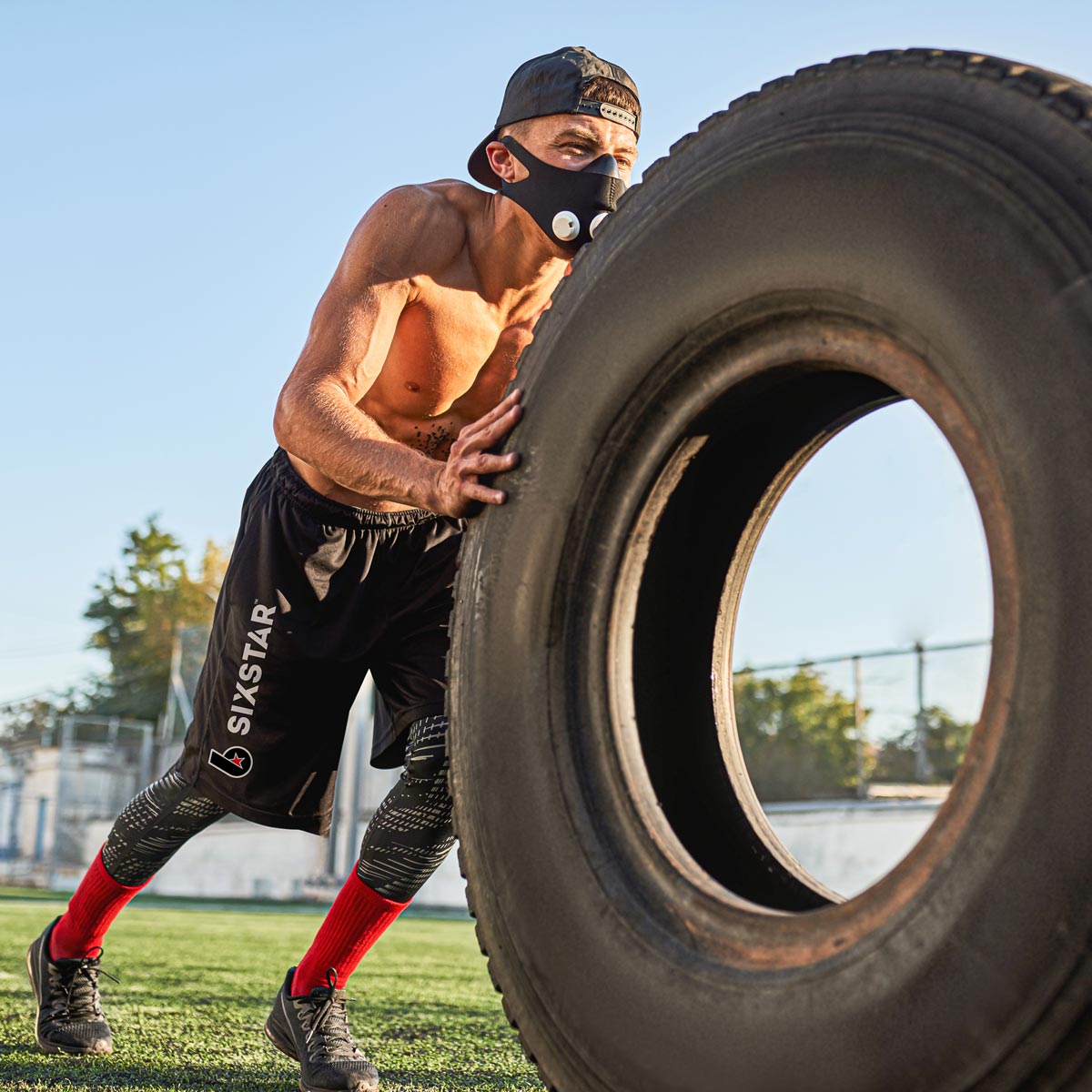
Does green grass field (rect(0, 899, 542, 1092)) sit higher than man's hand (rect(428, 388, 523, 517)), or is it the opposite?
man's hand (rect(428, 388, 523, 517))

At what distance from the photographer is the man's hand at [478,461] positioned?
164cm

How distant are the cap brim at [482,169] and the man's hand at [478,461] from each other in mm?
1117

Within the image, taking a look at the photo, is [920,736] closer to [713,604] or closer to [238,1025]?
[238,1025]

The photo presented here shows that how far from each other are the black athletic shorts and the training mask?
29.2 inches

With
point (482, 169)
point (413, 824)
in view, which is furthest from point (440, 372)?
point (413, 824)

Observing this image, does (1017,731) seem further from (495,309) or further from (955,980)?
(495,309)

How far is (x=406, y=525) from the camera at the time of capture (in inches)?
111

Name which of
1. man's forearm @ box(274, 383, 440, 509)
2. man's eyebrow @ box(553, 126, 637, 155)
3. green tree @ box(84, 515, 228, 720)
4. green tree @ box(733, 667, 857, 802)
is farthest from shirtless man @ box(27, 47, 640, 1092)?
green tree @ box(84, 515, 228, 720)

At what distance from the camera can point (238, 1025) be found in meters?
3.25

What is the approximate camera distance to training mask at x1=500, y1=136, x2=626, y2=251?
93.2 inches

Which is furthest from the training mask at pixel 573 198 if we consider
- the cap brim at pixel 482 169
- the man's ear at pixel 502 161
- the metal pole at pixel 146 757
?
the metal pole at pixel 146 757

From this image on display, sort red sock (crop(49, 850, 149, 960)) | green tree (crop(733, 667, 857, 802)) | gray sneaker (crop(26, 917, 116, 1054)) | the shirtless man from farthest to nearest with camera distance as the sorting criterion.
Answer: green tree (crop(733, 667, 857, 802))
red sock (crop(49, 850, 149, 960))
gray sneaker (crop(26, 917, 116, 1054))
the shirtless man

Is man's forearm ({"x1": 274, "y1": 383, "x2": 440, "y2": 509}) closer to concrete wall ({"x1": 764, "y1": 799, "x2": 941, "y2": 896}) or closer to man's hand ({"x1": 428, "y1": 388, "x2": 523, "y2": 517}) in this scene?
man's hand ({"x1": 428, "y1": 388, "x2": 523, "y2": 517})

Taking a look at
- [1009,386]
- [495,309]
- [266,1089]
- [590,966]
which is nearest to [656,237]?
[1009,386]
